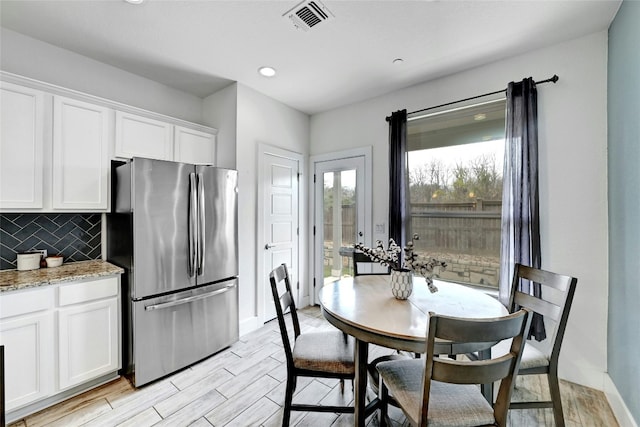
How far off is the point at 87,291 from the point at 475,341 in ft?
8.46

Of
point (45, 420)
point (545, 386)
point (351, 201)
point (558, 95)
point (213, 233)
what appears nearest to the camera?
point (45, 420)

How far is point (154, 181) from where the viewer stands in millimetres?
2225

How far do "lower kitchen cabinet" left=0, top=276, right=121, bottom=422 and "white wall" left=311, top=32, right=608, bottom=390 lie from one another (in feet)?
12.2

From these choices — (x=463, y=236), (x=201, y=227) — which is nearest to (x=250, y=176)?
(x=201, y=227)

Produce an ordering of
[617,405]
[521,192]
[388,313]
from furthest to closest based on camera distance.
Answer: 1. [521,192]
2. [617,405]
3. [388,313]

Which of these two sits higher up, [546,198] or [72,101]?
[72,101]

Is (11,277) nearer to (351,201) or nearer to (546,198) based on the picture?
(351,201)

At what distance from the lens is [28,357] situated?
1.81m

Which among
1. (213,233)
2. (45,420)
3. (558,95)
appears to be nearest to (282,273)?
(213,233)

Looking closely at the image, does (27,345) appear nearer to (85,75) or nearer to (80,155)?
(80,155)

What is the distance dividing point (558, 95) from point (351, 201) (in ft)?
7.43

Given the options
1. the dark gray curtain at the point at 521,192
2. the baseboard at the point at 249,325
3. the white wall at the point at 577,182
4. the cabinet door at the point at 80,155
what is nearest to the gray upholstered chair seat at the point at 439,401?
the dark gray curtain at the point at 521,192

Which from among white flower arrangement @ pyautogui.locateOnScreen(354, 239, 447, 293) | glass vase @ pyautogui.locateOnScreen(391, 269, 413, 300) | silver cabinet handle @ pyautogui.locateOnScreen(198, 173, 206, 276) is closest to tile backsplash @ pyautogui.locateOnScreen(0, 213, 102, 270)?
silver cabinet handle @ pyautogui.locateOnScreen(198, 173, 206, 276)

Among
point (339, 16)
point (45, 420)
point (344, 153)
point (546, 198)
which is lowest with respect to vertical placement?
point (45, 420)
